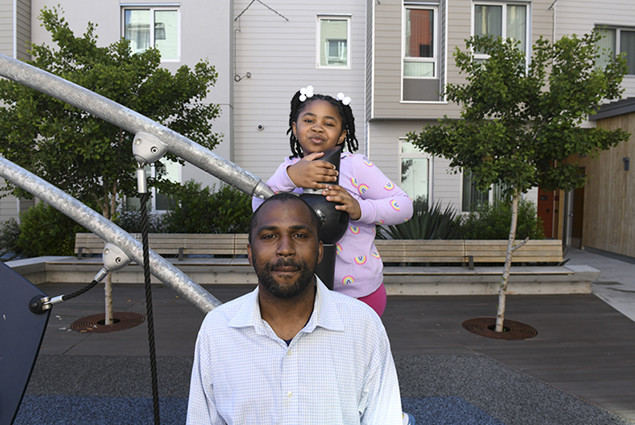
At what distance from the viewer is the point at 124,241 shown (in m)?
1.54

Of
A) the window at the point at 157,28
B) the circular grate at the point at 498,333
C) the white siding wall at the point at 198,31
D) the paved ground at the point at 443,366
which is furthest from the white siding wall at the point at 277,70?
the circular grate at the point at 498,333

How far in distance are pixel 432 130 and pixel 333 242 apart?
5.70 meters

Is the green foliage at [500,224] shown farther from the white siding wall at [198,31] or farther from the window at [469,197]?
the white siding wall at [198,31]

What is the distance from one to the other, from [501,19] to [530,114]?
22.8 ft

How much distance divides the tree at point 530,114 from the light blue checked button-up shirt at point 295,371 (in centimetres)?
506

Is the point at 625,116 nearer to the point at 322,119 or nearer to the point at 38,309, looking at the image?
the point at 322,119

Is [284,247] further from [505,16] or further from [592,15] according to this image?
[592,15]

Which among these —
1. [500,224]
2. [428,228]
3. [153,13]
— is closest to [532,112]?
[428,228]

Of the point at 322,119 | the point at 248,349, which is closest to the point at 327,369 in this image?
the point at 248,349

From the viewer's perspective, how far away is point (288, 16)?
12227mm

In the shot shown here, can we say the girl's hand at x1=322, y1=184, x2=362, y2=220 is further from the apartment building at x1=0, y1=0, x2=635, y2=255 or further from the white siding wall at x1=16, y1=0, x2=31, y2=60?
the white siding wall at x1=16, y1=0, x2=31, y2=60

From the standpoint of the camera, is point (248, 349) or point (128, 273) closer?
point (248, 349)

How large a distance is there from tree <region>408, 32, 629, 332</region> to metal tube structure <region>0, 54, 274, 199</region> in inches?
202

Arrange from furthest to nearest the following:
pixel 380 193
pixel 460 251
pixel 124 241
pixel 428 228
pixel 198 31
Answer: pixel 198 31 < pixel 428 228 < pixel 460 251 < pixel 380 193 < pixel 124 241
